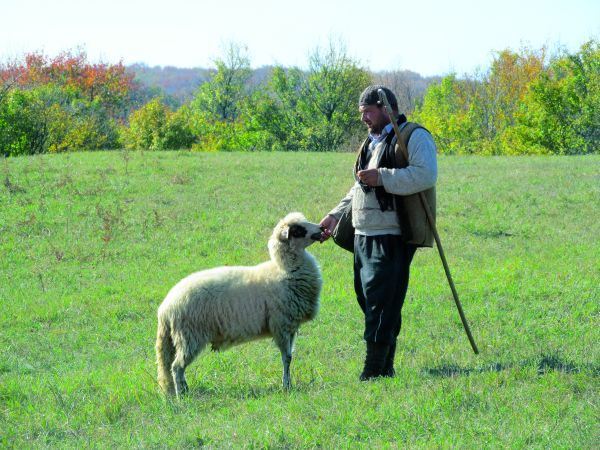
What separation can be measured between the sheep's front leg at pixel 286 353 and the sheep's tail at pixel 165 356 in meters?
1.06

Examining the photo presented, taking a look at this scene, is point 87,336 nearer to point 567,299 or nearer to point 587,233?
point 567,299

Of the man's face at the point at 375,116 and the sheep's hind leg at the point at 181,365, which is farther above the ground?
the man's face at the point at 375,116

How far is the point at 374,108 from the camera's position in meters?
6.54

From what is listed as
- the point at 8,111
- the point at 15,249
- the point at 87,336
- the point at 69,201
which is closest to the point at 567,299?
the point at 87,336

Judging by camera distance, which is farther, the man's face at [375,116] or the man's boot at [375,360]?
the man's boot at [375,360]

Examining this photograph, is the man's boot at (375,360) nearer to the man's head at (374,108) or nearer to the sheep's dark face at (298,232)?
the sheep's dark face at (298,232)

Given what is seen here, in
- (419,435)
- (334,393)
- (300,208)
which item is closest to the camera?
(419,435)

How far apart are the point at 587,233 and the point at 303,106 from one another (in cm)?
5632

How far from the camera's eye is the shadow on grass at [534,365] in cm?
641

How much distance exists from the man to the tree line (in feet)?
113

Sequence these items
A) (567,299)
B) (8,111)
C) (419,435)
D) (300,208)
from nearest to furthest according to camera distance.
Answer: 1. (419,435)
2. (567,299)
3. (300,208)
4. (8,111)

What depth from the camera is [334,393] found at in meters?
6.09

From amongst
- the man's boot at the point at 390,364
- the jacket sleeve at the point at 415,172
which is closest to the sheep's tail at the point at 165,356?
the man's boot at the point at 390,364

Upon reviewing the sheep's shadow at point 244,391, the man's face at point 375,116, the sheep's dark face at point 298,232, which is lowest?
the sheep's shadow at point 244,391
